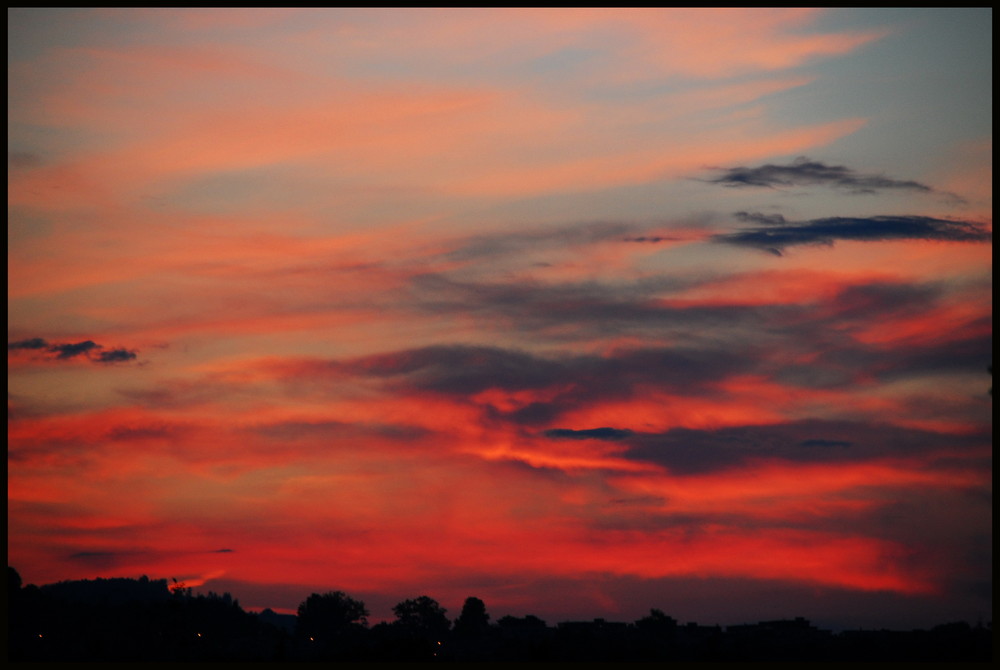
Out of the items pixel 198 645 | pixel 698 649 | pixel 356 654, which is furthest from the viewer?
pixel 198 645

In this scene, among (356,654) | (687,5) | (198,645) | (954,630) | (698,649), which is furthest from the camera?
(198,645)

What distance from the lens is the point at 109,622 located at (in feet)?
632

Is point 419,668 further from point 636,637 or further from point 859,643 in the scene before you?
point 636,637

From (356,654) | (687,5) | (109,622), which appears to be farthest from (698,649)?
(687,5)

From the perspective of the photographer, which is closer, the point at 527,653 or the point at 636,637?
the point at 527,653

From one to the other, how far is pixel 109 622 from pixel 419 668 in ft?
364

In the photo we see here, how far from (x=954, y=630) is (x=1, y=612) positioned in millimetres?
105618

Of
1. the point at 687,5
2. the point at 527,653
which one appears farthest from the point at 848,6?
the point at 527,653

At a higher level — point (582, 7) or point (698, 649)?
point (582, 7)

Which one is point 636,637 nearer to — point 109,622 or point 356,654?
point 356,654

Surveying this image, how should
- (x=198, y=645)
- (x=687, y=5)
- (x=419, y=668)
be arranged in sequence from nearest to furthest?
(x=687, y=5)
(x=419, y=668)
(x=198, y=645)

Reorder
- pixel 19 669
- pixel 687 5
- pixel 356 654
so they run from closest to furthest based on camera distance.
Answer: pixel 687 5 < pixel 19 669 < pixel 356 654

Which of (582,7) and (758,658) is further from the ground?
(582,7)

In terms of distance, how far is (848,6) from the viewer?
6353 centimetres
